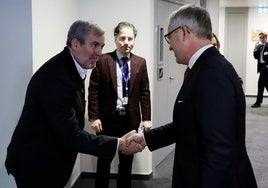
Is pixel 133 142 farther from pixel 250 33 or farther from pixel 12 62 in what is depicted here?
pixel 250 33

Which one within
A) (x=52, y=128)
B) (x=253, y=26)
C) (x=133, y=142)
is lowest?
(x=133, y=142)

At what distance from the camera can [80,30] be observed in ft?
6.40

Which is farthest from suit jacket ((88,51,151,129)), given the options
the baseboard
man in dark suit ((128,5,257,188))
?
man in dark suit ((128,5,257,188))

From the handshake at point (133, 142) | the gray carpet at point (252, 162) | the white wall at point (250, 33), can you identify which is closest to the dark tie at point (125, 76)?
the handshake at point (133, 142)

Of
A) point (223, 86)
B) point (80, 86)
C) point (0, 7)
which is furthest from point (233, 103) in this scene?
point (0, 7)

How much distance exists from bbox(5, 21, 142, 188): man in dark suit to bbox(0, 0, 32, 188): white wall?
0.71 metres

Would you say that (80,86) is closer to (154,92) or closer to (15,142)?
(15,142)

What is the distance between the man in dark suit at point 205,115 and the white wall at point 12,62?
4.07 feet

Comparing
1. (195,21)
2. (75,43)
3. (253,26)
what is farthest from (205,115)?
(253,26)

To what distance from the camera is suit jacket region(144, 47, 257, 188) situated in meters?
1.47

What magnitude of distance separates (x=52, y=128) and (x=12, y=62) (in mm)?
925

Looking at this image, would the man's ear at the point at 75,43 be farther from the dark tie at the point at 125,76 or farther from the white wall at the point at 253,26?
the white wall at the point at 253,26

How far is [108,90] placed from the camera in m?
3.16

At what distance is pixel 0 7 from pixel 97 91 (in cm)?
107
